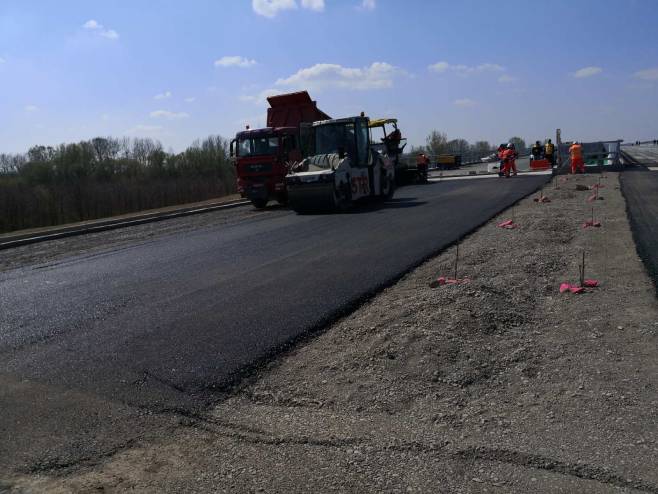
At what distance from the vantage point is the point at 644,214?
Answer: 13.6m

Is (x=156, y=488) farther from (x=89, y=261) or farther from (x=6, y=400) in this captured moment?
(x=89, y=261)

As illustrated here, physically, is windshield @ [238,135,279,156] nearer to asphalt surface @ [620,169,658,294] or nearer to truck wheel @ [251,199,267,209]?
truck wheel @ [251,199,267,209]

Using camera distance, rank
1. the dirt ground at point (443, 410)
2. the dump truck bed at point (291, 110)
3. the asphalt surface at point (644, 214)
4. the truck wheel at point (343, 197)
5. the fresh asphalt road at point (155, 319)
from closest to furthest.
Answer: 1. the dirt ground at point (443, 410)
2. the fresh asphalt road at point (155, 319)
3. the asphalt surface at point (644, 214)
4. the truck wheel at point (343, 197)
5. the dump truck bed at point (291, 110)

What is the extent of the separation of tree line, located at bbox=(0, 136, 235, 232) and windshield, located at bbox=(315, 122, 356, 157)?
486 cm

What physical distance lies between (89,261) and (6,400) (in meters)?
6.64

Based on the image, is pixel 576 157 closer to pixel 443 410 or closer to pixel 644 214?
pixel 644 214

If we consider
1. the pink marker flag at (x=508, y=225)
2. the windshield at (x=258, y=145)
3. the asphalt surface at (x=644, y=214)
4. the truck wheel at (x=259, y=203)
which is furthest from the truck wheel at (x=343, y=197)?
the asphalt surface at (x=644, y=214)

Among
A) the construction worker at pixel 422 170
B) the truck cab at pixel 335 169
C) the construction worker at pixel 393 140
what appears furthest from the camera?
the construction worker at pixel 422 170

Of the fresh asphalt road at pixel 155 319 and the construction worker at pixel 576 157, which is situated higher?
the construction worker at pixel 576 157

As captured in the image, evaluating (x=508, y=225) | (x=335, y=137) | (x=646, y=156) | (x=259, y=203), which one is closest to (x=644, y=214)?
(x=508, y=225)

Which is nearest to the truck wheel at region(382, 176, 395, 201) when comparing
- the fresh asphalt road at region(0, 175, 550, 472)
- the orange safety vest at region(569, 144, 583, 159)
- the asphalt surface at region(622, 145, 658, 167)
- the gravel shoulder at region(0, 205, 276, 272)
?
the gravel shoulder at region(0, 205, 276, 272)

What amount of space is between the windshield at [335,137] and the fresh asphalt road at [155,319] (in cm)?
545

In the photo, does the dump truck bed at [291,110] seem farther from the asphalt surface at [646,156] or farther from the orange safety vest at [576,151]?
the asphalt surface at [646,156]

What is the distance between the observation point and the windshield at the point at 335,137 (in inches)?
714
